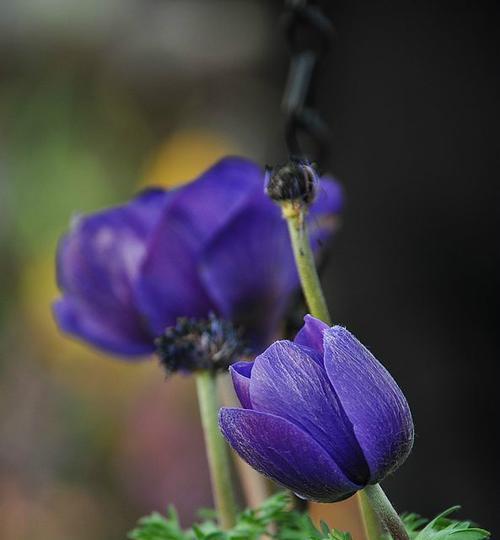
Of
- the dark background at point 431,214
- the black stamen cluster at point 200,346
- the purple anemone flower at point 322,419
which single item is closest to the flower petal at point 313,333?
the purple anemone flower at point 322,419

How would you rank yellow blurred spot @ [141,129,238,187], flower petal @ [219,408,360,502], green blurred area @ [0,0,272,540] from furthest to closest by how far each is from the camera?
yellow blurred spot @ [141,129,238,187] < green blurred area @ [0,0,272,540] < flower petal @ [219,408,360,502]

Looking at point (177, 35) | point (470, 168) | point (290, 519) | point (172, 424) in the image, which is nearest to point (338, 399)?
point (290, 519)

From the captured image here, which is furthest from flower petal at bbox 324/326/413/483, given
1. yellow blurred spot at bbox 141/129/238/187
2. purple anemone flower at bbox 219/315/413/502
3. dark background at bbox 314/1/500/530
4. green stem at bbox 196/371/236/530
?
yellow blurred spot at bbox 141/129/238/187

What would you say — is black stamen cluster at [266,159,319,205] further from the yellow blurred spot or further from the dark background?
the yellow blurred spot

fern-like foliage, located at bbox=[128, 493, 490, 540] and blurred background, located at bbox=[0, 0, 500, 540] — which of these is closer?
fern-like foliage, located at bbox=[128, 493, 490, 540]

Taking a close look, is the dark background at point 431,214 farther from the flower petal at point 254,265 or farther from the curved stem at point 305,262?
the curved stem at point 305,262

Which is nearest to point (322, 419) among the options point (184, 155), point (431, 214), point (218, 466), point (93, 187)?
point (218, 466)

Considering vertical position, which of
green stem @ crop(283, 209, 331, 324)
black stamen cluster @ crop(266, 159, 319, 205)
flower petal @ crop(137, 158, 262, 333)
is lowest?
green stem @ crop(283, 209, 331, 324)

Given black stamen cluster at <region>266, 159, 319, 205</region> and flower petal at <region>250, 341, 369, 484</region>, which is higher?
black stamen cluster at <region>266, 159, 319, 205</region>
